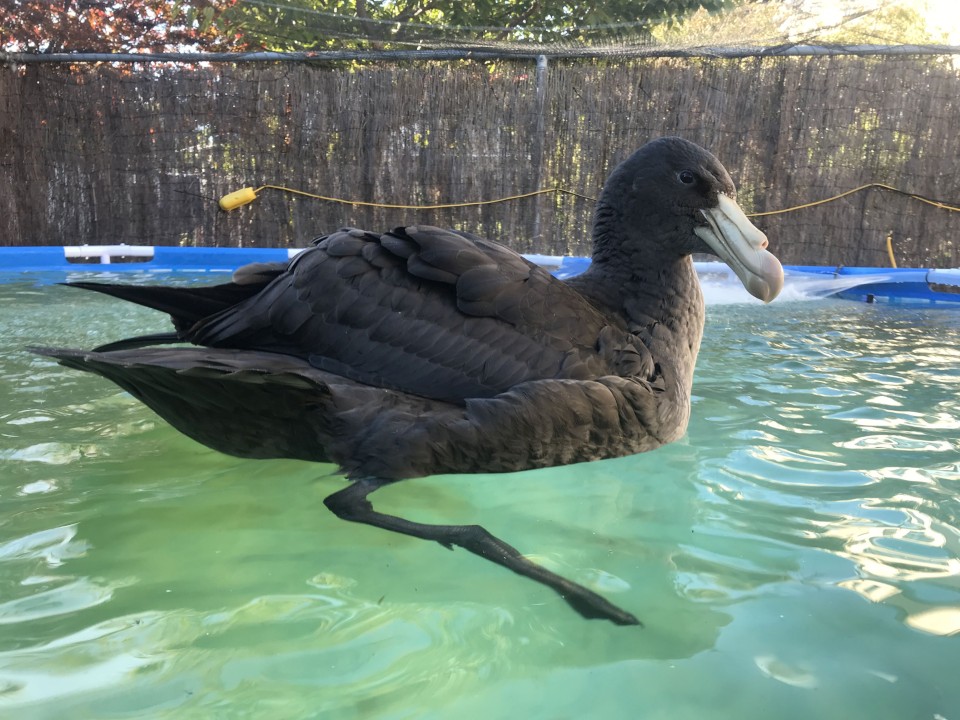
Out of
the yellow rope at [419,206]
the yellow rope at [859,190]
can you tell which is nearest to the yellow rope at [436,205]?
the yellow rope at [419,206]

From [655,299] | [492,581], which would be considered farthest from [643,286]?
[492,581]

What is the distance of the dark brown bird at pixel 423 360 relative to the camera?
223cm

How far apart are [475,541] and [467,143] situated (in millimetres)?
7539

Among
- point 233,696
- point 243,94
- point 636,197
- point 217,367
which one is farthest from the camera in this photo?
point 243,94

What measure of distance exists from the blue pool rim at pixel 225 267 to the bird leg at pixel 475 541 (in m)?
5.57

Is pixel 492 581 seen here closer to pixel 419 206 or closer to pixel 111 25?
pixel 419 206

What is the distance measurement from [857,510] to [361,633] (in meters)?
1.51

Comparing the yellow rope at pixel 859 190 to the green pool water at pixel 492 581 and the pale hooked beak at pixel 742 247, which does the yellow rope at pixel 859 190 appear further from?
the pale hooked beak at pixel 742 247

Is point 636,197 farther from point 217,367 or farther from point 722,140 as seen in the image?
point 722,140

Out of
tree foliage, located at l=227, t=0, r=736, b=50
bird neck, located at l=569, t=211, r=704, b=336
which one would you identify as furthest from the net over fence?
bird neck, located at l=569, t=211, r=704, b=336

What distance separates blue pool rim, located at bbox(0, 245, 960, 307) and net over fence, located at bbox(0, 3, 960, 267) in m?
0.61

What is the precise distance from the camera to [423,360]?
7.72 feet

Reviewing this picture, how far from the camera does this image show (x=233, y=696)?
4.73 feet

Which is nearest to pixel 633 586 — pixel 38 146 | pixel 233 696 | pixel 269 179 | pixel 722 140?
pixel 233 696
